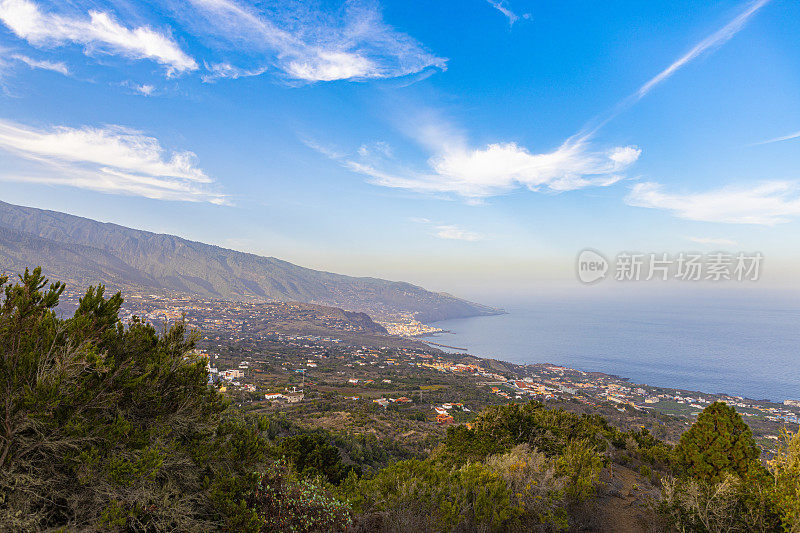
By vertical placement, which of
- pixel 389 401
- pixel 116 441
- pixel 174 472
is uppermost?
pixel 116 441

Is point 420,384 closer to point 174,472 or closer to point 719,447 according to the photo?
point 719,447

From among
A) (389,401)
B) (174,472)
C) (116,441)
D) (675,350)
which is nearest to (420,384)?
(389,401)

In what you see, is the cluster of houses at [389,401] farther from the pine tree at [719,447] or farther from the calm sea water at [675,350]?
the calm sea water at [675,350]

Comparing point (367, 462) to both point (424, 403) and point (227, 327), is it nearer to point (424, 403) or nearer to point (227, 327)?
point (424, 403)

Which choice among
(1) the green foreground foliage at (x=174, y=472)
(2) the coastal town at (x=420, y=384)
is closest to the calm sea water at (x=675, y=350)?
(2) the coastal town at (x=420, y=384)

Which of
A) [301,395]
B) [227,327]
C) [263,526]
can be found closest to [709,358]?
[301,395]

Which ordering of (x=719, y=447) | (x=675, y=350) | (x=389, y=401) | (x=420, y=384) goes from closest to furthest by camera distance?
(x=719, y=447)
(x=389, y=401)
(x=420, y=384)
(x=675, y=350)

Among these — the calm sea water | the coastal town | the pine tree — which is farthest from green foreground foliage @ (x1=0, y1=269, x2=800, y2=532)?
the calm sea water

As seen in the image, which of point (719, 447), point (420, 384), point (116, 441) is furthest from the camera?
point (420, 384)

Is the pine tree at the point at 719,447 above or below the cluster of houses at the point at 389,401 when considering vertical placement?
above
